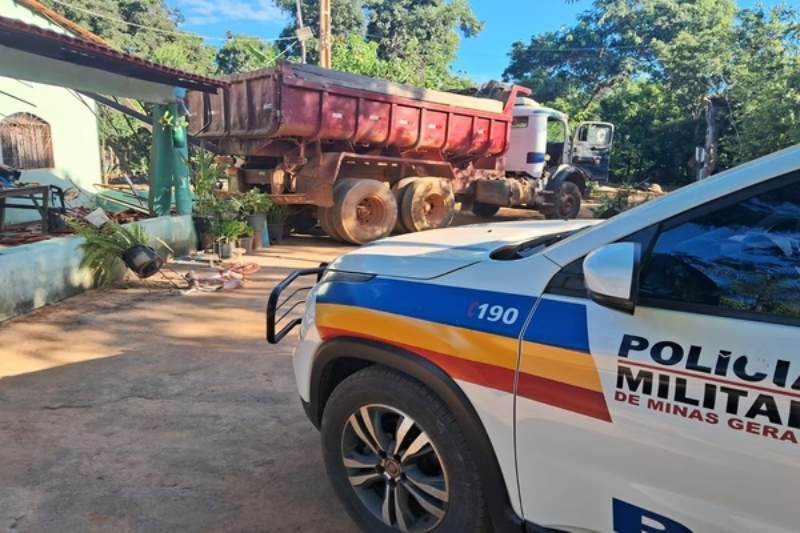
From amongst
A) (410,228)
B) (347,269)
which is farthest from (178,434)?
(410,228)

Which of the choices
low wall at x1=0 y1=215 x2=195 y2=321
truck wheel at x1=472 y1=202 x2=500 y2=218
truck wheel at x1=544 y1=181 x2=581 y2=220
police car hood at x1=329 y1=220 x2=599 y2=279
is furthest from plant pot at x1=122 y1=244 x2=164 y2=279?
truck wheel at x1=544 y1=181 x2=581 y2=220

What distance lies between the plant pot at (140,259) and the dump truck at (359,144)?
317 centimetres

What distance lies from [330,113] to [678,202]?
8533 millimetres

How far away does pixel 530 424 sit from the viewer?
6.15 feet

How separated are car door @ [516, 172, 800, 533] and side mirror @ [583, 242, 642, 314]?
42mm

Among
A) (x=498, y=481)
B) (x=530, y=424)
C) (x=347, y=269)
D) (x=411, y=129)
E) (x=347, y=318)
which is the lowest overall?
(x=498, y=481)

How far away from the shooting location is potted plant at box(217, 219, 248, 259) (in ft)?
29.1

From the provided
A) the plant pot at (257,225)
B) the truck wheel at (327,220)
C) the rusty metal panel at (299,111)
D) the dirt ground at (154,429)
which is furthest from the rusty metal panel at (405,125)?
the dirt ground at (154,429)

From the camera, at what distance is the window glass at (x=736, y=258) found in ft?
5.32

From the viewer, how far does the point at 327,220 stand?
10305 mm

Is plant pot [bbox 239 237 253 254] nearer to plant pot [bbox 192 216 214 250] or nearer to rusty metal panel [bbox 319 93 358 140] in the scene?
plant pot [bbox 192 216 214 250]

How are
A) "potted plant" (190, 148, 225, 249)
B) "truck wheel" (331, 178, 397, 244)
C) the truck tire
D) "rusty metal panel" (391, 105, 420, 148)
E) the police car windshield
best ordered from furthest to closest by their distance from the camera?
the truck tire < "rusty metal panel" (391, 105, 420, 148) < "truck wheel" (331, 178, 397, 244) < "potted plant" (190, 148, 225, 249) < the police car windshield

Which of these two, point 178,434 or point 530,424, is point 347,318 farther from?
point 178,434

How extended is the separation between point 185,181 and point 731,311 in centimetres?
869
